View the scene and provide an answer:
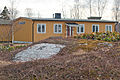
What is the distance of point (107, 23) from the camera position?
1042 inches

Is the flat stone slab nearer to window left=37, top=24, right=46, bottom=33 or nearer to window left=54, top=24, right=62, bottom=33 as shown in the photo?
window left=37, top=24, right=46, bottom=33

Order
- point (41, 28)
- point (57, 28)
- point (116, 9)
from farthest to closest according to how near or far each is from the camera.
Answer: point (116, 9), point (57, 28), point (41, 28)

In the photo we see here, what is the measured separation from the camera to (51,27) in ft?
79.5

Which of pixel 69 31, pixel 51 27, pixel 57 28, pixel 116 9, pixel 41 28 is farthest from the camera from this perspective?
pixel 116 9

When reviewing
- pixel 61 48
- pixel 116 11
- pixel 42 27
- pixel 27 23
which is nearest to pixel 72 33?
pixel 42 27

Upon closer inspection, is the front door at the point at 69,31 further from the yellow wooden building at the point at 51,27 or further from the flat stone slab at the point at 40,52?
the flat stone slab at the point at 40,52

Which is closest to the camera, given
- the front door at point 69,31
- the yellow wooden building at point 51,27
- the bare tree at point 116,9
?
the yellow wooden building at point 51,27

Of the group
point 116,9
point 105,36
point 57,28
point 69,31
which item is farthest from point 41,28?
point 116,9

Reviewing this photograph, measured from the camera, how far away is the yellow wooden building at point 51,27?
78.2 ft

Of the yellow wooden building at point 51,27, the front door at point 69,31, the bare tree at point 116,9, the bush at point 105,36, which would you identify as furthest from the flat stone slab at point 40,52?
the bare tree at point 116,9

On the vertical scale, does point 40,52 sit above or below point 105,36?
below

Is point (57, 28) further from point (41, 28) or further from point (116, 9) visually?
point (116, 9)

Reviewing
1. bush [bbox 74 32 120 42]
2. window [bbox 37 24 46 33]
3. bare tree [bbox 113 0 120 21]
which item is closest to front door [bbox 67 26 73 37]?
window [bbox 37 24 46 33]

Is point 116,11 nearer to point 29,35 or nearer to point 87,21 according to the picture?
point 87,21
